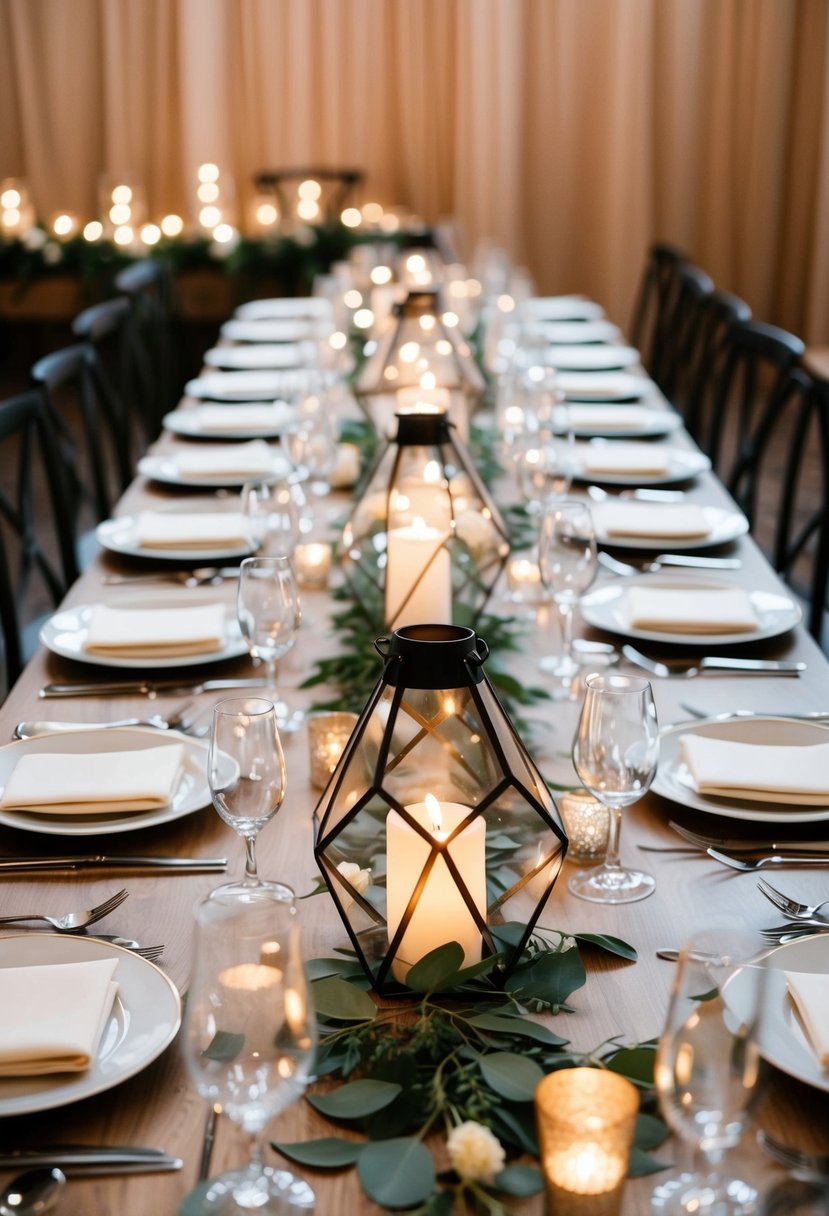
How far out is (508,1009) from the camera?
1001mm

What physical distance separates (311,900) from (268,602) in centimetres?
39

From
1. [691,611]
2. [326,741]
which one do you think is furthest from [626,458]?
[326,741]

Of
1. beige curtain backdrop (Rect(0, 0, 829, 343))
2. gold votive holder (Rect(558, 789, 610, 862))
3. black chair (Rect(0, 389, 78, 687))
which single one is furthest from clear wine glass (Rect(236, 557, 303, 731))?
beige curtain backdrop (Rect(0, 0, 829, 343))

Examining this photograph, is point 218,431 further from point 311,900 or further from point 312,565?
point 311,900

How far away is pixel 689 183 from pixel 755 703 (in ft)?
19.3

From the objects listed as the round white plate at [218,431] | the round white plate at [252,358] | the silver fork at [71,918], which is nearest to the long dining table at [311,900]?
the silver fork at [71,918]

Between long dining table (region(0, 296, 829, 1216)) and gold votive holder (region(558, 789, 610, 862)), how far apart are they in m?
0.03

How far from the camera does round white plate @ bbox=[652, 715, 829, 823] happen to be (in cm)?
131

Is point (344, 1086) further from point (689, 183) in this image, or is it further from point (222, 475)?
point (689, 183)

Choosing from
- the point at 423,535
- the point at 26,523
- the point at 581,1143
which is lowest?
the point at 26,523

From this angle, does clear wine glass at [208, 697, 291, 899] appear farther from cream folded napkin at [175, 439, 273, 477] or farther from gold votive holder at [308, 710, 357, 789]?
cream folded napkin at [175, 439, 273, 477]

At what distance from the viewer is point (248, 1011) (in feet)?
2.56

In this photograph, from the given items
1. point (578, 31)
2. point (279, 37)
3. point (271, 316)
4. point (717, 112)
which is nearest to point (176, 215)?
point (279, 37)

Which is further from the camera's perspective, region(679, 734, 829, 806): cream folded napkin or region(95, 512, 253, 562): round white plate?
region(95, 512, 253, 562): round white plate
